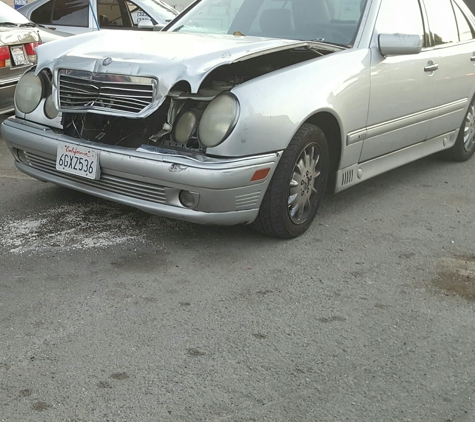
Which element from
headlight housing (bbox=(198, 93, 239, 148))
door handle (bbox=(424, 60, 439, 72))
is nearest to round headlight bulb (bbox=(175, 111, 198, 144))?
headlight housing (bbox=(198, 93, 239, 148))

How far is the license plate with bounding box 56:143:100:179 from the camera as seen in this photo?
12.4 ft

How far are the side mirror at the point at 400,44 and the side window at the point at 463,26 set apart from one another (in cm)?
146

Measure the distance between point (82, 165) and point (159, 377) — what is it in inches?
64.1

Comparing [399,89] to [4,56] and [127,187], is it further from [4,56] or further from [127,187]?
[4,56]

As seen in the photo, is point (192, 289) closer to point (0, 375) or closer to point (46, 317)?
point (46, 317)

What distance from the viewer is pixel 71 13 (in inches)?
365

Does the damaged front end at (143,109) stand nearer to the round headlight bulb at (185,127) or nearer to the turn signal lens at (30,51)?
the round headlight bulb at (185,127)

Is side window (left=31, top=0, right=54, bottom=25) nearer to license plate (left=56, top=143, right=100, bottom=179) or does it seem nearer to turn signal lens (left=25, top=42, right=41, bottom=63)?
turn signal lens (left=25, top=42, right=41, bottom=63)

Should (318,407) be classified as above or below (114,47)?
below

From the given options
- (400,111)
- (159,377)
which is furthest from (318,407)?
(400,111)

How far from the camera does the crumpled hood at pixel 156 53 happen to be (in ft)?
12.0

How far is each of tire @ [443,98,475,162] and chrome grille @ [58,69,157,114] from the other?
325 centimetres

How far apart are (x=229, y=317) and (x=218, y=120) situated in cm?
107

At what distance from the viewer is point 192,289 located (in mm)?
3365
